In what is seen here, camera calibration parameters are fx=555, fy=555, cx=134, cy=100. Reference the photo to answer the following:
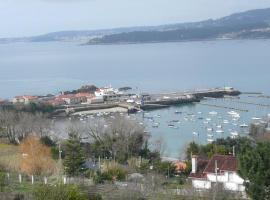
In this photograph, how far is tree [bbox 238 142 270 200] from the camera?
317 inches

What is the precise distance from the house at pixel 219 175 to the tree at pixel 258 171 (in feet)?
6.14

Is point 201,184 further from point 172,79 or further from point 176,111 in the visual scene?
point 172,79

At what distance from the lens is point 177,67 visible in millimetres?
59406

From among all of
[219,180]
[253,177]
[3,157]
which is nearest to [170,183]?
[219,180]

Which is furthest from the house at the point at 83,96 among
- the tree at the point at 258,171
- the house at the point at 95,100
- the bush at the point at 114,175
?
the tree at the point at 258,171

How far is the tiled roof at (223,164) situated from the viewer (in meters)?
10.6

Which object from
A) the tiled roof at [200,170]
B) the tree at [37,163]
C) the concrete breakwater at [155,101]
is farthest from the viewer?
the concrete breakwater at [155,101]

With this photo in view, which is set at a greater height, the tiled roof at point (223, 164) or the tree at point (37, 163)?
the tiled roof at point (223, 164)

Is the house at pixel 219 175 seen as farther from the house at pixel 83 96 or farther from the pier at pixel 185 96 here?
the house at pixel 83 96

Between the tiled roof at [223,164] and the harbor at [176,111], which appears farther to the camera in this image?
the harbor at [176,111]

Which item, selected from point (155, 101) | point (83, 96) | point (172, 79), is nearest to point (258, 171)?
point (155, 101)

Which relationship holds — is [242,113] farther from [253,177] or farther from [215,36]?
[215,36]

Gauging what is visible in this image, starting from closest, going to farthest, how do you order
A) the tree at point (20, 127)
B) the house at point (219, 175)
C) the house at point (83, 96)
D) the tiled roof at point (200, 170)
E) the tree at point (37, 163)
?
the house at point (219, 175) < the tiled roof at point (200, 170) < the tree at point (37, 163) < the tree at point (20, 127) < the house at point (83, 96)

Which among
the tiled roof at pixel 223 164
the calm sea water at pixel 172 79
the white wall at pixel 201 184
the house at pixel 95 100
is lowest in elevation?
the calm sea water at pixel 172 79
